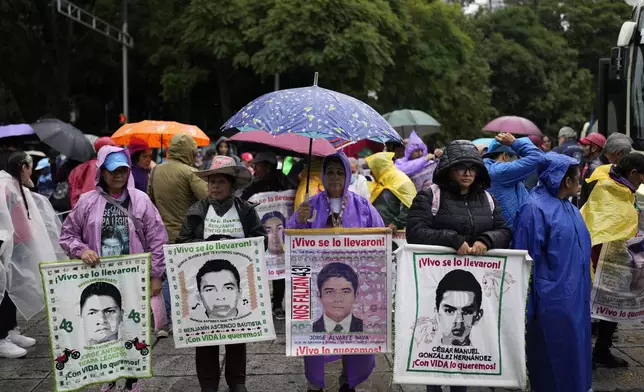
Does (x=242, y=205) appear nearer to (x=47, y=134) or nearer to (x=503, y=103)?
(x=47, y=134)

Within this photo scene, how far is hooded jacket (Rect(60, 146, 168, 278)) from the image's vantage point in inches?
196

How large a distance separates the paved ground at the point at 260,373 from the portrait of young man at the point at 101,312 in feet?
3.38

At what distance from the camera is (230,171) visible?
5.19m

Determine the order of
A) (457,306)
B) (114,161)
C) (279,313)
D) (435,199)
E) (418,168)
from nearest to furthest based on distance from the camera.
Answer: (457,306)
(435,199)
(114,161)
(279,313)
(418,168)

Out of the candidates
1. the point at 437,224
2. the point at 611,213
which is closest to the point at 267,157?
the point at 437,224

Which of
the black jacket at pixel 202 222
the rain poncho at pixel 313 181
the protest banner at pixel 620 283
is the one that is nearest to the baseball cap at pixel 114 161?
the black jacket at pixel 202 222

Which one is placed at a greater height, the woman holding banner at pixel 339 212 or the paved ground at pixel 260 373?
the woman holding banner at pixel 339 212

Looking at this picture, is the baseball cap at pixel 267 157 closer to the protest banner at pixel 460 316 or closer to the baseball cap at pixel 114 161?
the baseball cap at pixel 114 161

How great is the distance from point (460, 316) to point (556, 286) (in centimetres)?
68

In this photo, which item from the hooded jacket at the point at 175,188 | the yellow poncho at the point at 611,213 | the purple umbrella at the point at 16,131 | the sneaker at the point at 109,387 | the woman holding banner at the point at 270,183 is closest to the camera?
the sneaker at the point at 109,387

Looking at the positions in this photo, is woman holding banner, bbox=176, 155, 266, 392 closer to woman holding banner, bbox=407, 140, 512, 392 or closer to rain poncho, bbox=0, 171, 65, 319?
woman holding banner, bbox=407, 140, 512, 392

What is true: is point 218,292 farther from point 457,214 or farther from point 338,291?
point 457,214

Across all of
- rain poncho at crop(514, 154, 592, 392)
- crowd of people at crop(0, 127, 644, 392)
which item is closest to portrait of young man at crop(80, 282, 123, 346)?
crowd of people at crop(0, 127, 644, 392)

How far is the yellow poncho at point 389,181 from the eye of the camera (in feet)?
24.8
